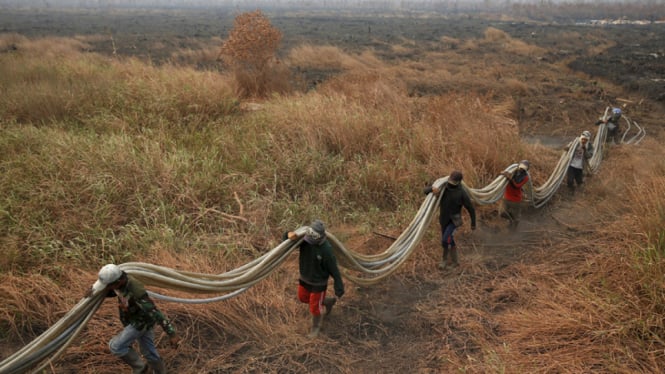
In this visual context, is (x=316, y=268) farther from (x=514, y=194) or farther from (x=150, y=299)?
(x=514, y=194)

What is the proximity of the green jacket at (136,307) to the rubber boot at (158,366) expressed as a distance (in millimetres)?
373

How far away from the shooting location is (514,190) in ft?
17.8

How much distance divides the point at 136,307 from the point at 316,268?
1.33m

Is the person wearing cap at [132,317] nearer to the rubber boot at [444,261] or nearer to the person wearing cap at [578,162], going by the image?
the rubber boot at [444,261]

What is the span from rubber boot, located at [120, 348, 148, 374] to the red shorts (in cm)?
128

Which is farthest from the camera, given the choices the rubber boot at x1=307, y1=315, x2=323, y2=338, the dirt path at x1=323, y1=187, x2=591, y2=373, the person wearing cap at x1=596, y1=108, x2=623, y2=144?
the person wearing cap at x1=596, y1=108, x2=623, y2=144

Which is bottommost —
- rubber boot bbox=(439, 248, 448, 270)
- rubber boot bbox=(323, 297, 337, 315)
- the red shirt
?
rubber boot bbox=(439, 248, 448, 270)

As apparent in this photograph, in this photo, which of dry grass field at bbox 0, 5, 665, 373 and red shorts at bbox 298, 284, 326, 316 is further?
red shorts at bbox 298, 284, 326, 316

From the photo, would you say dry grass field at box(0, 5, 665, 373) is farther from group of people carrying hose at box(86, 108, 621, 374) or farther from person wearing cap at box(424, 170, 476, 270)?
person wearing cap at box(424, 170, 476, 270)

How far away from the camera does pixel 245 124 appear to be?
757 cm

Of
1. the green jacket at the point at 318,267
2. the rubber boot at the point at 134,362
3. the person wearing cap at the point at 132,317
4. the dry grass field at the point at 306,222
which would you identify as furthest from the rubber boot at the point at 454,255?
the rubber boot at the point at 134,362

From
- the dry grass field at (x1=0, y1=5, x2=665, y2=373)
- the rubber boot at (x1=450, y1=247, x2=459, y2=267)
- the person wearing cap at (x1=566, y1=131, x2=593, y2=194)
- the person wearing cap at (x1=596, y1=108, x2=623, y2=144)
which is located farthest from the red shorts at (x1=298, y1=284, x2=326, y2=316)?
the person wearing cap at (x1=596, y1=108, x2=623, y2=144)

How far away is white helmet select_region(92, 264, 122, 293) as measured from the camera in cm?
250

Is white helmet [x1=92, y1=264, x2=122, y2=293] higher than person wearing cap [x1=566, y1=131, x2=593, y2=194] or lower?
higher
